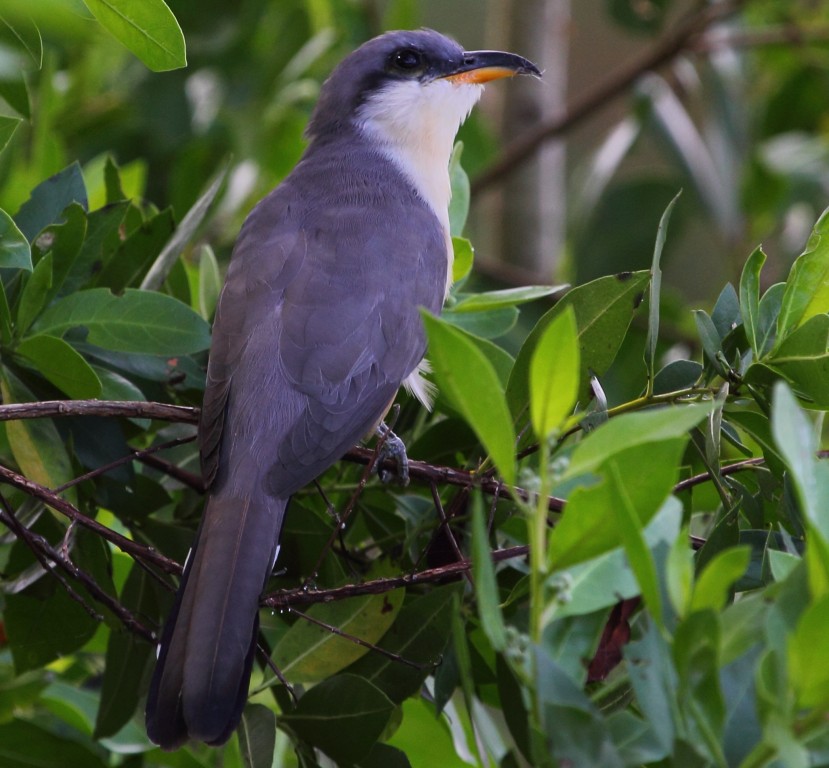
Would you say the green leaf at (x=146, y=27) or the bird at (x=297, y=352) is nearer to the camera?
the green leaf at (x=146, y=27)

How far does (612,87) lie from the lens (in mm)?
4977

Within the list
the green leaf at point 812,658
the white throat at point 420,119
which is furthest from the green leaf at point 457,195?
the green leaf at point 812,658

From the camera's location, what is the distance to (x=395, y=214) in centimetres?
301

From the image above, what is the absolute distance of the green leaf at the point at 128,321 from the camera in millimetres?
2209

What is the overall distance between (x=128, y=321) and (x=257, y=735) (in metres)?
0.84

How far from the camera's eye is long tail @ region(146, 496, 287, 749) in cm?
187

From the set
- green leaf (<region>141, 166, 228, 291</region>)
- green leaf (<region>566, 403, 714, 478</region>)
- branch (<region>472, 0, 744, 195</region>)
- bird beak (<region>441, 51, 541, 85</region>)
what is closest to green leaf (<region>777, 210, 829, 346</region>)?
green leaf (<region>566, 403, 714, 478</region>)

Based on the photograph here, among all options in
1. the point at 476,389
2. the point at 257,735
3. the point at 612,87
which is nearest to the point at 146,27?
the point at 476,389

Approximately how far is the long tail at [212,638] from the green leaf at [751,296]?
0.96 meters

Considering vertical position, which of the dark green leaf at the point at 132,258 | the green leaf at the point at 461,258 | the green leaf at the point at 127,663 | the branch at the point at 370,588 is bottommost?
the green leaf at the point at 127,663

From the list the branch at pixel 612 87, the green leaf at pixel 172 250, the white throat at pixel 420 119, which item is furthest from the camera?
the branch at pixel 612 87

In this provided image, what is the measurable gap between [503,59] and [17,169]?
161 centimetres

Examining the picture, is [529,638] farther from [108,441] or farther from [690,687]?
[108,441]

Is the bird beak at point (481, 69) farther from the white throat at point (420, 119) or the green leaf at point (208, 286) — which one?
the green leaf at point (208, 286)
